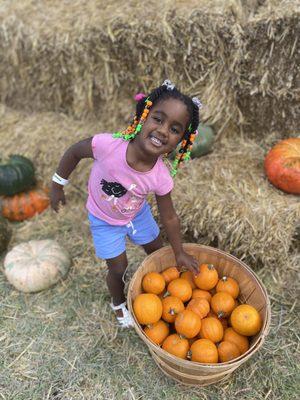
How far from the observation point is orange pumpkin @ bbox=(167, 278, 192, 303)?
9.10ft

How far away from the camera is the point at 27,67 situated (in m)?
Answer: 4.68

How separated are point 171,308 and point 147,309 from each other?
21 cm

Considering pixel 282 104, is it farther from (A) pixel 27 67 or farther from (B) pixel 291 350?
(A) pixel 27 67

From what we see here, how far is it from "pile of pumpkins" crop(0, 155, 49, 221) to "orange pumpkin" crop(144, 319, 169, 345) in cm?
223

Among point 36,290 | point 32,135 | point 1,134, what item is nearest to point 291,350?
point 36,290

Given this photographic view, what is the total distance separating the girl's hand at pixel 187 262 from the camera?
2744mm

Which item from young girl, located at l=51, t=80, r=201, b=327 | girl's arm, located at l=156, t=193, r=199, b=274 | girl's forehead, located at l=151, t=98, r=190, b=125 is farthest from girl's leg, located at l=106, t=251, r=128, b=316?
girl's forehead, located at l=151, t=98, r=190, b=125

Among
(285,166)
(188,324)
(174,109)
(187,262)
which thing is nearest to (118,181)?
(174,109)

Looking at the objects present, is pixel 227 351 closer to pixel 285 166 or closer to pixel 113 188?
pixel 113 188

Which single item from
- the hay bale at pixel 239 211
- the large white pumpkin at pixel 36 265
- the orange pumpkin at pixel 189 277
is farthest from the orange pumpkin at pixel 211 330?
the large white pumpkin at pixel 36 265

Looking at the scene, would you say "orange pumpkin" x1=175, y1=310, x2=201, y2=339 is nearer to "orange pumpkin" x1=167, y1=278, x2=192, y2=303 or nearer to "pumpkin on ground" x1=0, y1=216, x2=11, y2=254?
"orange pumpkin" x1=167, y1=278, x2=192, y2=303

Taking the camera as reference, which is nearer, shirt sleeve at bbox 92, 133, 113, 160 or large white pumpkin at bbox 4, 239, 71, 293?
shirt sleeve at bbox 92, 133, 113, 160

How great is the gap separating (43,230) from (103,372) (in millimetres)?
1789

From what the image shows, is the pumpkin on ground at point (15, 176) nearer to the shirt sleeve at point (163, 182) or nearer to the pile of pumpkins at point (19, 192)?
the pile of pumpkins at point (19, 192)
